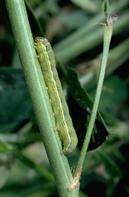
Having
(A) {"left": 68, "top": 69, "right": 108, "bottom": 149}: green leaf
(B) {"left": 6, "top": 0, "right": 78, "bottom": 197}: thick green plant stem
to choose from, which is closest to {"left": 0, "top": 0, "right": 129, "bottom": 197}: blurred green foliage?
(A) {"left": 68, "top": 69, "right": 108, "bottom": 149}: green leaf

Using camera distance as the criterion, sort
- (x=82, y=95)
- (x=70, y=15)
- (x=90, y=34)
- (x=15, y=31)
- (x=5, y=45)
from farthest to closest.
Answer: (x=5, y=45), (x=70, y=15), (x=90, y=34), (x=82, y=95), (x=15, y=31)

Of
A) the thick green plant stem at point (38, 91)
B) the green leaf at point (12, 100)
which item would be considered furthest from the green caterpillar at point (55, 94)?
the green leaf at point (12, 100)

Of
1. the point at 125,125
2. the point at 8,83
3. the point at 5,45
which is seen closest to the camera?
the point at 8,83

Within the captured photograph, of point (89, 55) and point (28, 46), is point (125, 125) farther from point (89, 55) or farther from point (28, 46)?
point (28, 46)

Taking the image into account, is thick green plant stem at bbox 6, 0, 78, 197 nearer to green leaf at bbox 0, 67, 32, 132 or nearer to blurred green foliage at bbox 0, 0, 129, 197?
blurred green foliage at bbox 0, 0, 129, 197

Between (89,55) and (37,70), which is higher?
(37,70)

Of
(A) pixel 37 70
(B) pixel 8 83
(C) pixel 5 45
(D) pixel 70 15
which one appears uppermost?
(A) pixel 37 70

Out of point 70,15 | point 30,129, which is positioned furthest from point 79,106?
point 70,15

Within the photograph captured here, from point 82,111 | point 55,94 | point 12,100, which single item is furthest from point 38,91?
point 12,100
